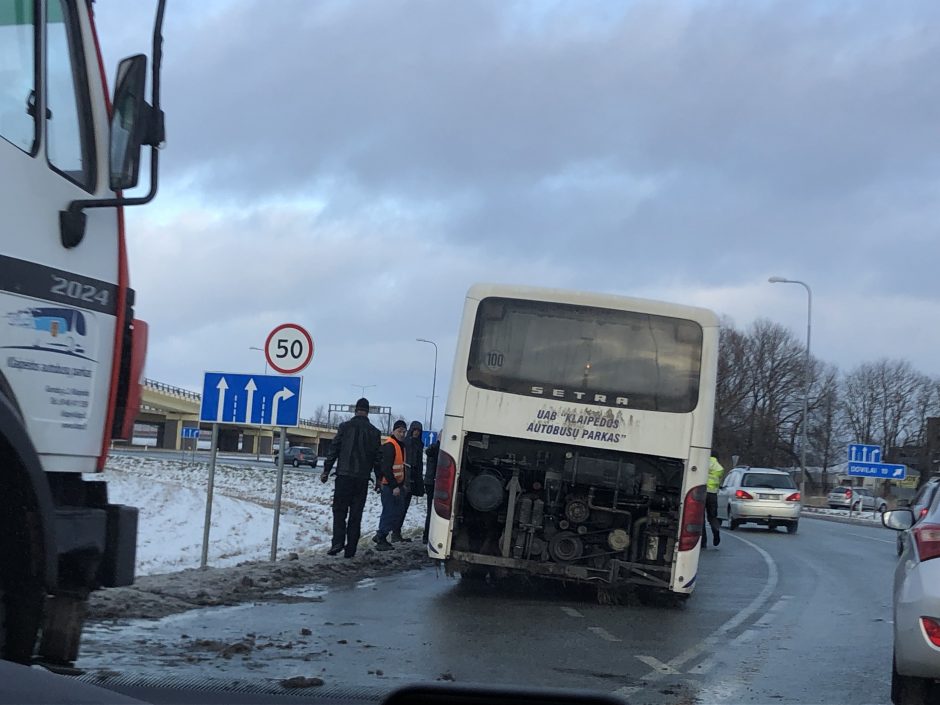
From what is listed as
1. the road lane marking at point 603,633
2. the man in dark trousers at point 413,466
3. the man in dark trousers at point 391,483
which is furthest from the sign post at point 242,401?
the road lane marking at point 603,633

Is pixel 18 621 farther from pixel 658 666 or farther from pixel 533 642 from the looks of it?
pixel 533 642

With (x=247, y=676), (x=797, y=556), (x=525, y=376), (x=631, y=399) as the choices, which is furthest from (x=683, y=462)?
(x=797, y=556)

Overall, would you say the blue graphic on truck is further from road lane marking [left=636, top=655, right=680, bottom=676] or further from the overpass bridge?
the overpass bridge

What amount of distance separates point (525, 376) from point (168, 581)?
156 inches

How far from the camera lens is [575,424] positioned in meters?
11.3

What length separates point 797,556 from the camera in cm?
2011

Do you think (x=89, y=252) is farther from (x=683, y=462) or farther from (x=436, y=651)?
(x=683, y=462)

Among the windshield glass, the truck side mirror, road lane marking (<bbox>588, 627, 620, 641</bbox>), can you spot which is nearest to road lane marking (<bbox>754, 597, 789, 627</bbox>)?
road lane marking (<bbox>588, 627, 620, 641</bbox>)

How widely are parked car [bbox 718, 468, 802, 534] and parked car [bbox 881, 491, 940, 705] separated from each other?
21.7 m

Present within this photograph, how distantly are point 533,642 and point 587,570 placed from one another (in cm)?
275

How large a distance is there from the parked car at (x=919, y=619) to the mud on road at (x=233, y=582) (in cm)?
535

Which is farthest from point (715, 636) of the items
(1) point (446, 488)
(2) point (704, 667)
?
(1) point (446, 488)

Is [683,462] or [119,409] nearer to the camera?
[119,409]

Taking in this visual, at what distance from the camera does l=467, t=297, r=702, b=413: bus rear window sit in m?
11.4
